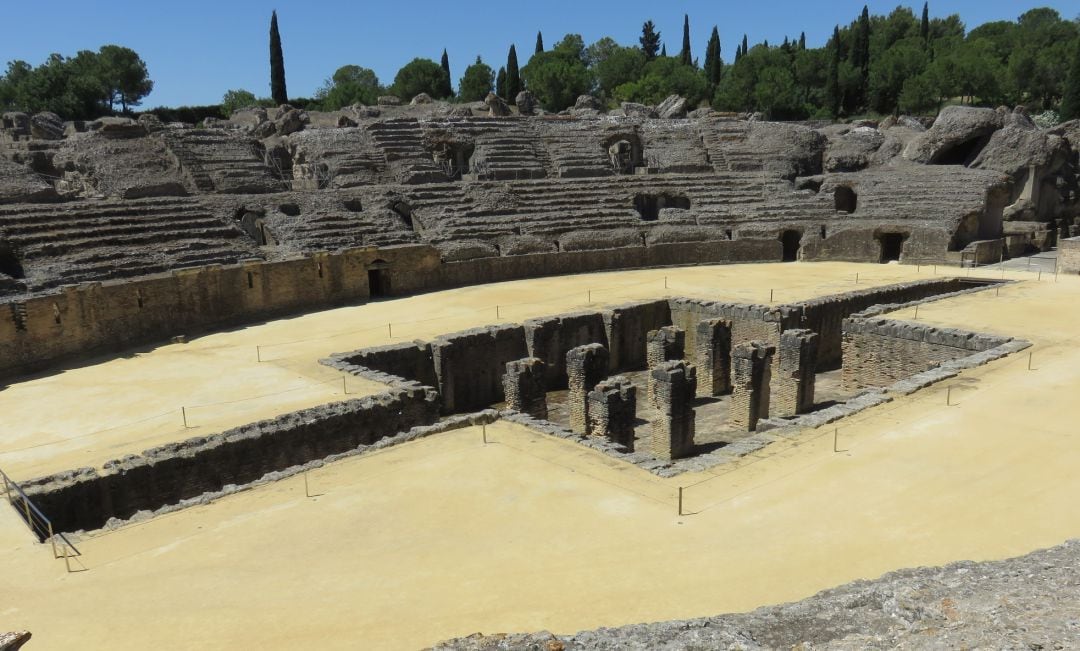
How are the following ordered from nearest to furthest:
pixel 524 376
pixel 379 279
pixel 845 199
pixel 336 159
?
pixel 524 376
pixel 379 279
pixel 336 159
pixel 845 199

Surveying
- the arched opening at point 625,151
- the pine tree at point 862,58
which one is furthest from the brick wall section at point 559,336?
the pine tree at point 862,58

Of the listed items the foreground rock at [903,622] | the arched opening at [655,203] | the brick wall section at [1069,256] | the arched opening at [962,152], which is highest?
the arched opening at [962,152]

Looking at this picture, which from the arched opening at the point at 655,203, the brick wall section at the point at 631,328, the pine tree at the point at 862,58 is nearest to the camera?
the brick wall section at the point at 631,328

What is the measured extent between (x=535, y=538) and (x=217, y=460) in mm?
5212

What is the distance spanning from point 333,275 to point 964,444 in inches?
665

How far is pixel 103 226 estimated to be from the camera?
21.0m

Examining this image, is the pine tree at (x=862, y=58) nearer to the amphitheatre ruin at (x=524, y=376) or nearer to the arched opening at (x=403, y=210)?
the amphitheatre ruin at (x=524, y=376)

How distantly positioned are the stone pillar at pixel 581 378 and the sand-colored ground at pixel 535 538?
3281 mm

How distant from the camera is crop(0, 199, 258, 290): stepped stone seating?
62.0 ft

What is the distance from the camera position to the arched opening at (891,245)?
28109 mm

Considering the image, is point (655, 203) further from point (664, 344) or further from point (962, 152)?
point (664, 344)

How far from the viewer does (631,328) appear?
65.2 feet

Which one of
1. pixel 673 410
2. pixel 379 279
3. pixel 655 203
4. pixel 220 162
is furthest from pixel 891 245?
pixel 220 162

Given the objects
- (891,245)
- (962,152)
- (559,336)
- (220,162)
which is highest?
(220,162)
